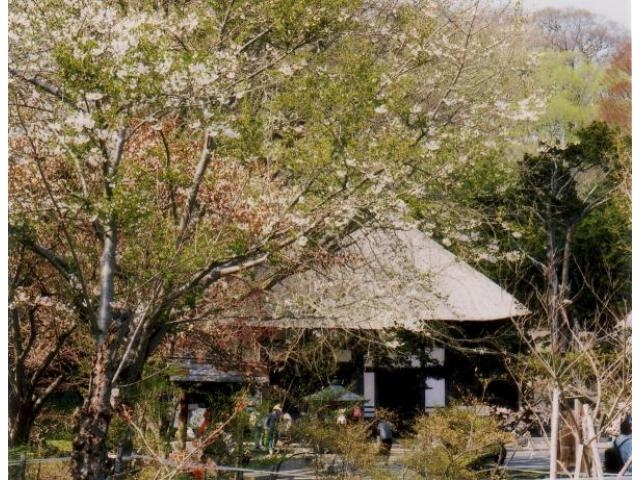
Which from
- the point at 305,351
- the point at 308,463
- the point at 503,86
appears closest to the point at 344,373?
the point at 305,351

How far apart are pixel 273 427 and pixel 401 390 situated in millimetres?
3946

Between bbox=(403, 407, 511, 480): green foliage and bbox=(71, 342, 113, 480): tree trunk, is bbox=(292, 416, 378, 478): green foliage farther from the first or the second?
bbox=(71, 342, 113, 480): tree trunk

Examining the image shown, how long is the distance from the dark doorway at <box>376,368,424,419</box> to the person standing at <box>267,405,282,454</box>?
3.30 meters

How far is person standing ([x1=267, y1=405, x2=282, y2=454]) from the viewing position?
7.20 metres

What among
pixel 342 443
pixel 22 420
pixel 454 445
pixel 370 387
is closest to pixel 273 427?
pixel 342 443

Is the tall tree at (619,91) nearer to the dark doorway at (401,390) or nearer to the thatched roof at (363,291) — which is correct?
the thatched roof at (363,291)

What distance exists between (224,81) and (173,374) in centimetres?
277

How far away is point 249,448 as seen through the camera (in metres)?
7.13

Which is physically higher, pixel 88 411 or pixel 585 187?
pixel 585 187

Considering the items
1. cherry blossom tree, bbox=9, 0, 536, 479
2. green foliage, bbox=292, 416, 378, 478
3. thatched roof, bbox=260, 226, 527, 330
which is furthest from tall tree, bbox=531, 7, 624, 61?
green foliage, bbox=292, 416, 378, 478

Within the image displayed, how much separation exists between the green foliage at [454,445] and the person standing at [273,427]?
1.06 m

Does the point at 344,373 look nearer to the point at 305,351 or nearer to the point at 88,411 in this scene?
the point at 305,351

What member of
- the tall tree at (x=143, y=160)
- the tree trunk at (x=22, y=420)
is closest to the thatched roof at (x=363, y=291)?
the tall tree at (x=143, y=160)

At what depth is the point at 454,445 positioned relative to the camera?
703 centimetres
